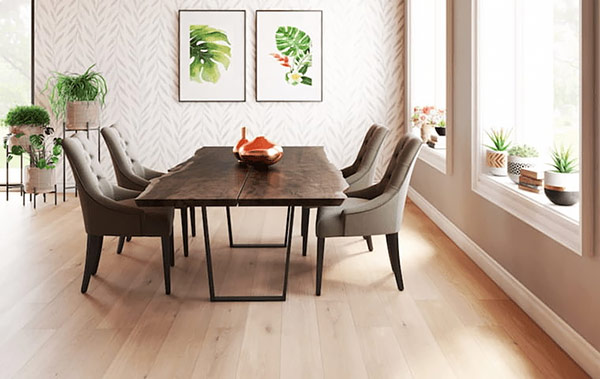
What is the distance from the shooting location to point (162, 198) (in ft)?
11.3

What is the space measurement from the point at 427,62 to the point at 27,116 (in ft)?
13.4

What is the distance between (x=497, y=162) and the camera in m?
4.41

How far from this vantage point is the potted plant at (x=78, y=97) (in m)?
6.95

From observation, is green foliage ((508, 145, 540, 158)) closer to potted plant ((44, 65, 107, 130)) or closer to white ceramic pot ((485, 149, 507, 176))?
white ceramic pot ((485, 149, 507, 176))

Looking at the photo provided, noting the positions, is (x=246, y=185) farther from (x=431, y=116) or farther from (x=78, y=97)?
(x=78, y=97)

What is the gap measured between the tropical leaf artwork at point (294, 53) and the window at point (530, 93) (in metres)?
3.16

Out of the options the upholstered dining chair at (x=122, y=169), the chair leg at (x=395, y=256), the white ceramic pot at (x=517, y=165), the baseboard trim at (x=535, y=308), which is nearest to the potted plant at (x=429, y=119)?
the baseboard trim at (x=535, y=308)

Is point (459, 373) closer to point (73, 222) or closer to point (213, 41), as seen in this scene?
point (73, 222)

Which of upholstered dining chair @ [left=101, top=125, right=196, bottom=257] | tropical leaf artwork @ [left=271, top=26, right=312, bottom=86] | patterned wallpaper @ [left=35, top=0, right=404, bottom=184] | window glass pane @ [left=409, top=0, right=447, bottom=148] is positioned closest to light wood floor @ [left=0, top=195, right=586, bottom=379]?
upholstered dining chair @ [left=101, top=125, right=196, bottom=257]

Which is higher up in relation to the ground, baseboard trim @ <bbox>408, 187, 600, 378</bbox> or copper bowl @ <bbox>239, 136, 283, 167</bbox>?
copper bowl @ <bbox>239, 136, 283, 167</bbox>

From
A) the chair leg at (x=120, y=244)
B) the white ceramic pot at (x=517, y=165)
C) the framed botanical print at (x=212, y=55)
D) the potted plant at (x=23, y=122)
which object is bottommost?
the chair leg at (x=120, y=244)

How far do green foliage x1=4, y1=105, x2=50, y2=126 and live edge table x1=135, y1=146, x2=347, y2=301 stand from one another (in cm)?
278

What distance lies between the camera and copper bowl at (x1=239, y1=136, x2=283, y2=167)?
172 inches

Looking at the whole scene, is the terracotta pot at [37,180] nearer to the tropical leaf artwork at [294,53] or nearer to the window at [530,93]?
the tropical leaf artwork at [294,53]
